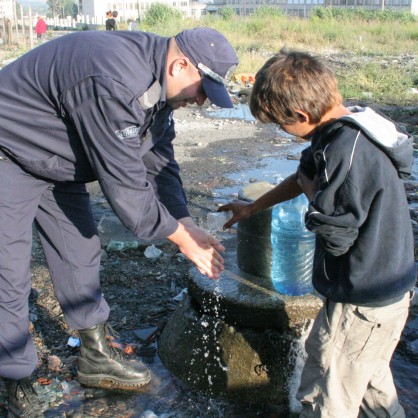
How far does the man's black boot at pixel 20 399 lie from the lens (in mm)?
2852

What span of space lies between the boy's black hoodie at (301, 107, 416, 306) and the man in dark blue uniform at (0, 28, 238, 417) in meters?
0.66

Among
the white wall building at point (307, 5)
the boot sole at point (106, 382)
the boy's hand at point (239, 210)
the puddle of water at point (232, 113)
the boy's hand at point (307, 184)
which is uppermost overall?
the white wall building at point (307, 5)

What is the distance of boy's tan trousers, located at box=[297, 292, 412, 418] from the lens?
88.5 inches

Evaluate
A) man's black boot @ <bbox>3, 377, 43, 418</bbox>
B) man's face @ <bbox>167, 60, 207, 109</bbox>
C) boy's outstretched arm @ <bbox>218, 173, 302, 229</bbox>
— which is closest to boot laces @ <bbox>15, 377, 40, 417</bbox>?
man's black boot @ <bbox>3, 377, 43, 418</bbox>

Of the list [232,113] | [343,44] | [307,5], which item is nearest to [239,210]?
[232,113]

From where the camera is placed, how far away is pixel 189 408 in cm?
306

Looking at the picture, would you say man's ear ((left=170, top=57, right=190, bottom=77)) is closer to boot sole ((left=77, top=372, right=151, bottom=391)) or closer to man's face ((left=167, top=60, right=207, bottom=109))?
man's face ((left=167, top=60, right=207, bottom=109))

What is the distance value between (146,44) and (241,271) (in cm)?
150

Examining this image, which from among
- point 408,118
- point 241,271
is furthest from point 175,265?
point 408,118

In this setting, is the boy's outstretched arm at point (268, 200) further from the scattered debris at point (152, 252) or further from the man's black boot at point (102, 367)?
the scattered debris at point (152, 252)

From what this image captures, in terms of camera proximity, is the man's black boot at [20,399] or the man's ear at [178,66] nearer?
the man's ear at [178,66]

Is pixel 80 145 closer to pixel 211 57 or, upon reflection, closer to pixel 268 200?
pixel 211 57

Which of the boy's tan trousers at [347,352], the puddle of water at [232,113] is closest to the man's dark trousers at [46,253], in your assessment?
the boy's tan trousers at [347,352]

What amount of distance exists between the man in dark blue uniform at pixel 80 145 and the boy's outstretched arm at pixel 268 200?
26 centimetres
